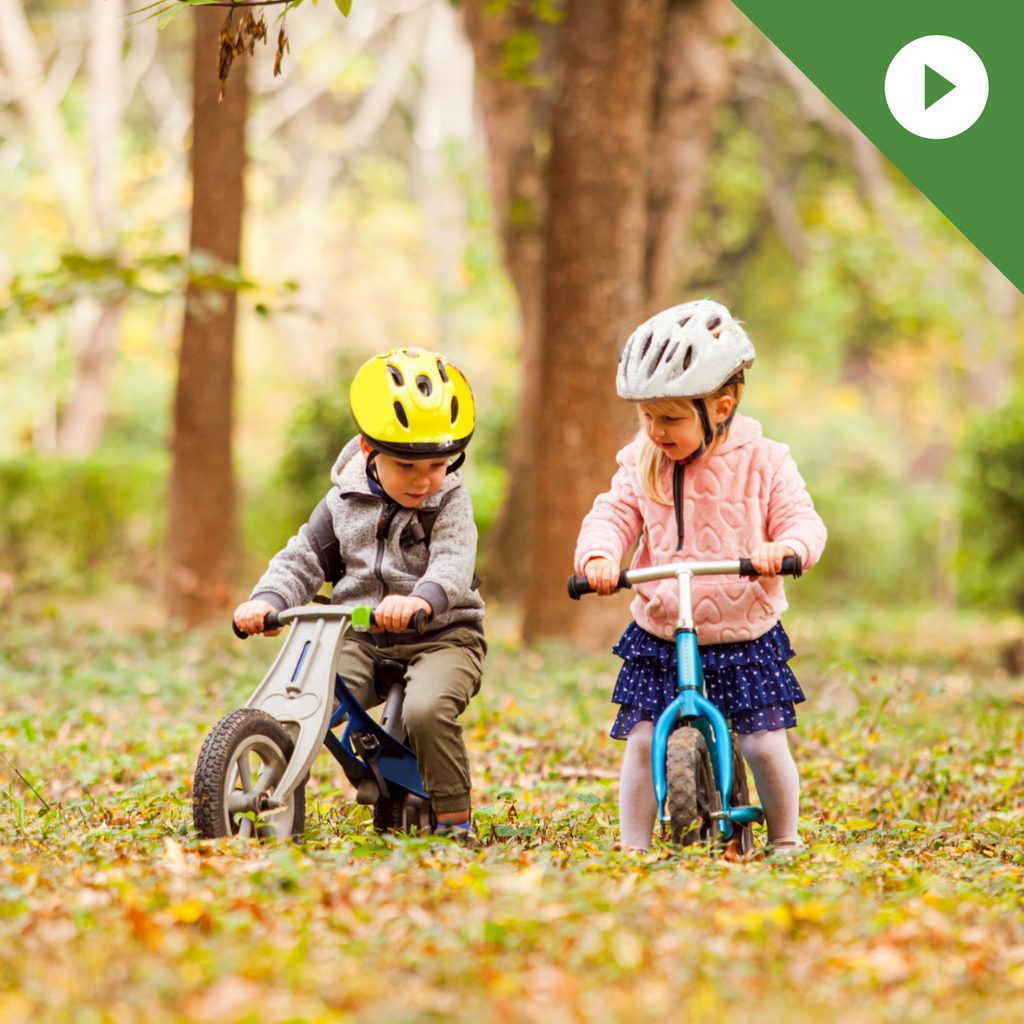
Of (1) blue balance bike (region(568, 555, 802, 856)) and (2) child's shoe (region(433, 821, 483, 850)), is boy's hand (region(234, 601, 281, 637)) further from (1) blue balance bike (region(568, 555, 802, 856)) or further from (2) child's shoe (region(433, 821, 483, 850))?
(1) blue balance bike (region(568, 555, 802, 856))

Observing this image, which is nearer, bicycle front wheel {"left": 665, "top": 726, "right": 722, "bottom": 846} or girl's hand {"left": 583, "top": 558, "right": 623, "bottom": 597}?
bicycle front wheel {"left": 665, "top": 726, "right": 722, "bottom": 846}

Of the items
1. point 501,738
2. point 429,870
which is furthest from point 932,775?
point 429,870

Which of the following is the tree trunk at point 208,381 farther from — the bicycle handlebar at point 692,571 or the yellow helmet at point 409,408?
the bicycle handlebar at point 692,571

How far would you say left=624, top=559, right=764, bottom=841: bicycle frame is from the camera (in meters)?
4.44

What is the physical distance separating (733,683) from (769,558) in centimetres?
58

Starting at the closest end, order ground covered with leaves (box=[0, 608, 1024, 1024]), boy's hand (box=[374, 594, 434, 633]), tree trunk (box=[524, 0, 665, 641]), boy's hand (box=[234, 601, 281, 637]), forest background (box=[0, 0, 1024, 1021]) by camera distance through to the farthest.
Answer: ground covered with leaves (box=[0, 608, 1024, 1024]) → forest background (box=[0, 0, 1024, 1021]) → boy's hand (box=[374, 594, 434, 633]) → boy's hand (box=[234, 601, 281, 637]) → tree trunk (box=[524, 0, 665, 641])

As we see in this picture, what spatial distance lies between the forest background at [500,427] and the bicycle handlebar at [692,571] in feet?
2.67

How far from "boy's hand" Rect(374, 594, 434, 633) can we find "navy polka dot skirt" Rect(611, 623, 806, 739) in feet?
2.40

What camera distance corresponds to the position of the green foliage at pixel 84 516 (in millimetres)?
17547

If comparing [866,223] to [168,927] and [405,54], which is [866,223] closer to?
[405,54]

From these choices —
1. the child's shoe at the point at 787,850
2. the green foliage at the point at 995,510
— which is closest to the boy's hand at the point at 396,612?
the child's shoe at the point at 787,850

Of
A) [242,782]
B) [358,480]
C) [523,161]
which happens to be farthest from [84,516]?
[242,782]

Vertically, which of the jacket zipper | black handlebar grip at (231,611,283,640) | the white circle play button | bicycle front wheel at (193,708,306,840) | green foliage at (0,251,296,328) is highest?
the white circle play button

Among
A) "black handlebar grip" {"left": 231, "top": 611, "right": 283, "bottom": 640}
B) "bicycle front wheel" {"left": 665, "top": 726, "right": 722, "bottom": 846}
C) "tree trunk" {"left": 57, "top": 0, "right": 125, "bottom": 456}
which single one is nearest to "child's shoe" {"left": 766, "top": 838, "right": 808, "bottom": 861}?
"bicycle front wheel" {"left": 665, "top": 726, "right": 722, "bottom": 846}
